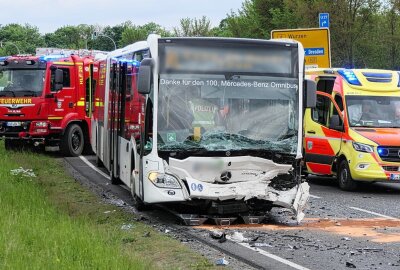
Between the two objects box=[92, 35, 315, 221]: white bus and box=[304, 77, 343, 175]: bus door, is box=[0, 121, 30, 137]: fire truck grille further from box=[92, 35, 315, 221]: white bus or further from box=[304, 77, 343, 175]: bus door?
box=[92, 35, 315, 221]: white bus

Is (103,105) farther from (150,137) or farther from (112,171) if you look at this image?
(150,137)

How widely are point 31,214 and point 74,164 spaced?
1164 centimetres

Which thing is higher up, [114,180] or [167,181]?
[167,181]

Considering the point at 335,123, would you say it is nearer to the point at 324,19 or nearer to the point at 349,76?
the point at 349,76

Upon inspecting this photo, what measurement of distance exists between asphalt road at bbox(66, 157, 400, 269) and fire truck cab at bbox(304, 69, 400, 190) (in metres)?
0.98

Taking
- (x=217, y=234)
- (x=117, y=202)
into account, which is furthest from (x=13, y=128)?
(x=217, y=234)

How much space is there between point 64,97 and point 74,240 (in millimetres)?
15273

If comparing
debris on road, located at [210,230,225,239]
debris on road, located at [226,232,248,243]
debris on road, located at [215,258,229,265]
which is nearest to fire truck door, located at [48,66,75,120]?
debris on road, located at [210,230,225,239]

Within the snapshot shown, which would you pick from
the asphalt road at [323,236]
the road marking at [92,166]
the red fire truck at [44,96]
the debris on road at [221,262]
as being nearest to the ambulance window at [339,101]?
the asphalt road at [323,236]

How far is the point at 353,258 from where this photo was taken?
873 centimetres

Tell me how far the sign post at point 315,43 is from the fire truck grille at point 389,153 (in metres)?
12.0

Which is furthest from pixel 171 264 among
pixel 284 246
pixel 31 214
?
pixel 31 214

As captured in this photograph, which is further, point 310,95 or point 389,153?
point 389,153

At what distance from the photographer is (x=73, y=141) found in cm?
2358
